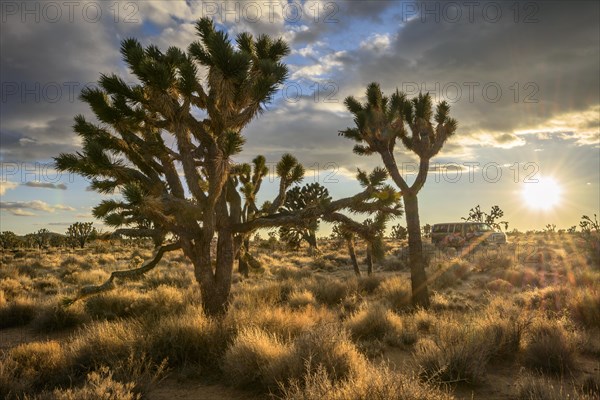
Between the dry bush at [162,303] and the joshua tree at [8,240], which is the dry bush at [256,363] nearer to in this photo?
the dry bush at [162,303]

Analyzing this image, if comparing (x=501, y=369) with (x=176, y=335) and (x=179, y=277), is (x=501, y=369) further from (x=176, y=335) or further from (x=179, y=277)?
(x=179, y=277)

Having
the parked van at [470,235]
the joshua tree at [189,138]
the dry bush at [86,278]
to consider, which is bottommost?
the dry bush at [86,278]

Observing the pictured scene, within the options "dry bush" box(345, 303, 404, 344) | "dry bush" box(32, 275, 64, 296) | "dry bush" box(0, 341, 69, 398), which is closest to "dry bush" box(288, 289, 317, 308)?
"dry bush" box(345, 303, 404, 344)

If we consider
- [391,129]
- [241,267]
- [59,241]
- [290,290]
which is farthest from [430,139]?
[59,241]

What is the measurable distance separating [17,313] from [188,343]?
7.75 m

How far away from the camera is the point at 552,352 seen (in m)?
6.63

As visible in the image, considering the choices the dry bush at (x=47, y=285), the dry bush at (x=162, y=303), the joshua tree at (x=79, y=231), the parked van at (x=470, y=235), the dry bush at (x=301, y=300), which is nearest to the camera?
the dry bush at (x=162, y=303)

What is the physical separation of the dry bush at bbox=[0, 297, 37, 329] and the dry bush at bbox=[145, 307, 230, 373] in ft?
22.4

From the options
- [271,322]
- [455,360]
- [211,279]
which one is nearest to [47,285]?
[211,279]

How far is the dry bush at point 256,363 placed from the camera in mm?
5582

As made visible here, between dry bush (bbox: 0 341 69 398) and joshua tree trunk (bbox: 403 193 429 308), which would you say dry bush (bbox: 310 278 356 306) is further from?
dry bush (bbox: 0 341 69 398)

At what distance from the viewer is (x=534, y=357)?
265 inches

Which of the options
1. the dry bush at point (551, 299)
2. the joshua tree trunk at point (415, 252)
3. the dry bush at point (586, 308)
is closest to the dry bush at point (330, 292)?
the joshua tree trunk at point (415, 252)

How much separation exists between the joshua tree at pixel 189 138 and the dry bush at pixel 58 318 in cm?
201
